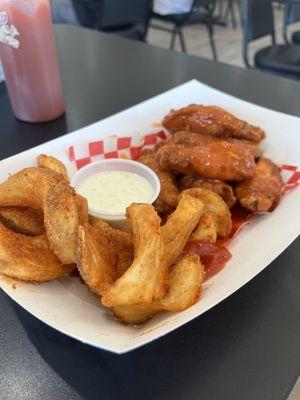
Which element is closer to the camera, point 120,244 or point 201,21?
point 120,244

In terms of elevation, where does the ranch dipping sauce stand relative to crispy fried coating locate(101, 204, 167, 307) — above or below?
below

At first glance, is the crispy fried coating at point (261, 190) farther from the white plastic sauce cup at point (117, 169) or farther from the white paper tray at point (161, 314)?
the white plastic sauce cup at point (117, 169)

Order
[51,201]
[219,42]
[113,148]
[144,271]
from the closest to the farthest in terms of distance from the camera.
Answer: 1. [144,271]
2. [51,201]
3. [113,148]
4. [219,42]

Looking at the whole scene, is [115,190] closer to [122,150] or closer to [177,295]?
[122,150]

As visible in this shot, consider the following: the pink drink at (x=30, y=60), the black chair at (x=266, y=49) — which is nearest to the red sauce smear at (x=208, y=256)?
the pink drink at (x=30, y=60)

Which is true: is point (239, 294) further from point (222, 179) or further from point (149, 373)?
point (222, 179)

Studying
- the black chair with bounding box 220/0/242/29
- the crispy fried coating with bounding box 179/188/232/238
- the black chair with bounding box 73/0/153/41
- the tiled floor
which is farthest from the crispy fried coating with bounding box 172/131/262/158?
the black chair with bounding box 220/0/242/29

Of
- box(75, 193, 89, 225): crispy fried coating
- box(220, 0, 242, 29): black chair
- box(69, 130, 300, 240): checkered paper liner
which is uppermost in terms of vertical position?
box(75, 193, 89, 225): crispy fried coating

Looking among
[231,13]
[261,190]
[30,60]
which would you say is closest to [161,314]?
[261,190]

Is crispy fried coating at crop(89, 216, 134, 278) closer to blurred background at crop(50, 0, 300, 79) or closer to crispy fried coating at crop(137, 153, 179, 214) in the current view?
crispy fried coating at crop(137, 153, 179, 214)
